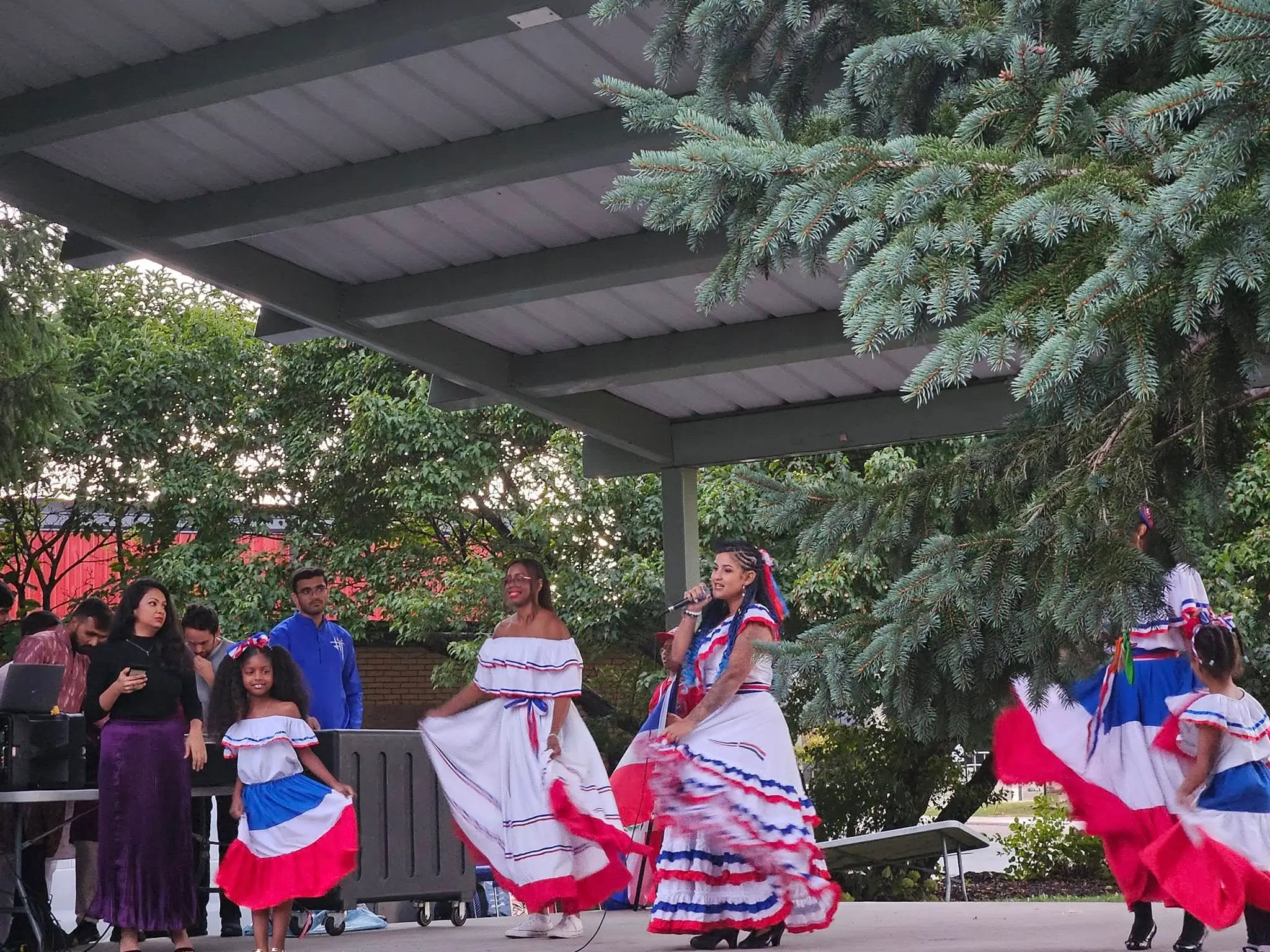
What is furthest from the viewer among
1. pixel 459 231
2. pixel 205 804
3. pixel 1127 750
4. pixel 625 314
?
pixel 625 314

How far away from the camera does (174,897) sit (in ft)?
22.0

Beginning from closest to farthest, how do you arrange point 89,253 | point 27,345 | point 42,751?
point 42,751 → point 89,253 → point 27,345

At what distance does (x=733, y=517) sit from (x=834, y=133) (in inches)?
423

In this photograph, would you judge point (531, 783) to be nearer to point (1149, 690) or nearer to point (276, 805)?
point (276, 805)

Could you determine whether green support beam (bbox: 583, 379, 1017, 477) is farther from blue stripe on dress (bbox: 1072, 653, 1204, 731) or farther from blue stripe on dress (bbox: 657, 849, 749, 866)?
blue stripe on dress (bbox: 657, 849, 749, 866)

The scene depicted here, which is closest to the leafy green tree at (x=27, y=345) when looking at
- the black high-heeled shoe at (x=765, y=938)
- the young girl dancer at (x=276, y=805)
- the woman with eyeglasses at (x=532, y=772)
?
the woman with eyeglasses at (x=532, y=772)

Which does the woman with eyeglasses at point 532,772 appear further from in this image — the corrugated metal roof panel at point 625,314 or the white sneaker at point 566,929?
the corrugated metal roof panel at point 625,314

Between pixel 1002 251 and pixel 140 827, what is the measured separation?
195 inches

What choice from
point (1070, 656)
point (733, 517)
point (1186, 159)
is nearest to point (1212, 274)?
point (1186, 159)

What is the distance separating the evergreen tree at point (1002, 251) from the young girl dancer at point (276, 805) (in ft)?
9.85

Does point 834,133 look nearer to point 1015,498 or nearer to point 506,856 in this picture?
point 1015,498

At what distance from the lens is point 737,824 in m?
6.38

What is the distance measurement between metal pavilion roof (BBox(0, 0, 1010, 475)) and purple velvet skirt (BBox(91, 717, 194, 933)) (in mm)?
2410

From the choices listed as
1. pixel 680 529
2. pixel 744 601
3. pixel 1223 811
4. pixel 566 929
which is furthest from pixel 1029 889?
pixel 1223 811
